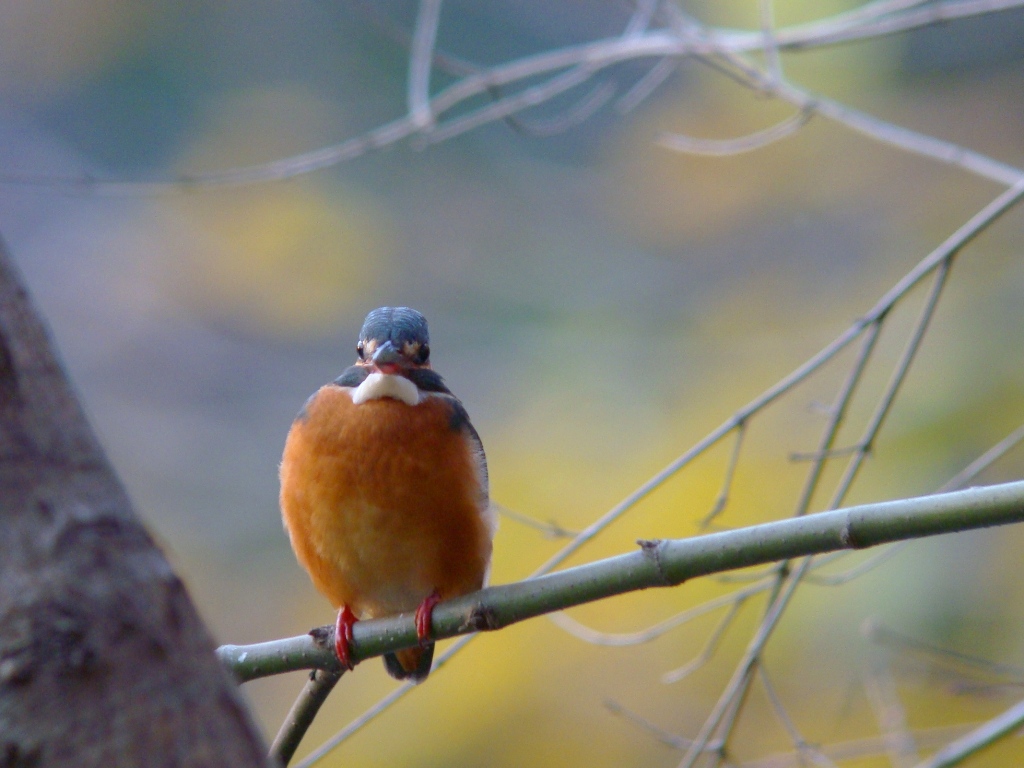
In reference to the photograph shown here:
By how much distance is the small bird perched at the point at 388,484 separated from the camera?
2.23 m

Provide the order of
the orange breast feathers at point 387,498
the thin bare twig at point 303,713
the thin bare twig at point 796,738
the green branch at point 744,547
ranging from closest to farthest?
1. the green branch at point 744,547
2. the thin bare twig at point 303,713
3. the orange breast feathers at point 387,498
4. the thin bare twig at point 796,738

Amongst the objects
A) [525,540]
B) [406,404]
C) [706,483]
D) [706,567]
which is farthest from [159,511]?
[706,567]

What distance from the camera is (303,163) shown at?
111 inches

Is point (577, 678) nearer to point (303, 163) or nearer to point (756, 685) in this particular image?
point (756, 685)

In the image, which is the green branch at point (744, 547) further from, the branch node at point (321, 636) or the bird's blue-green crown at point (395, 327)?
the bird's blue-green crown at point (395, 327)

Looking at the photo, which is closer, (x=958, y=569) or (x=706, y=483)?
(x=958, y=569)

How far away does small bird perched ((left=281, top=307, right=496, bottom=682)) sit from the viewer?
2.23m

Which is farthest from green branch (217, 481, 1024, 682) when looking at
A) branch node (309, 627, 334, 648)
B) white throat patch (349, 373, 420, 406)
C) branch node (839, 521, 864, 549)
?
white throat patch (349, 373, 420, 406)

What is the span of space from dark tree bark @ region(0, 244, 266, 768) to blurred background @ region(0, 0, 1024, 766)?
496 cm

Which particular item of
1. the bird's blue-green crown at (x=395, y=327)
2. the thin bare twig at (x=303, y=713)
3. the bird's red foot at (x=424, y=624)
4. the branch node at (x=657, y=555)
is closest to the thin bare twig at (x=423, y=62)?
the bird's blue-green crown at (x=395, y=327)

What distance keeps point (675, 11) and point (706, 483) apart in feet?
10.8

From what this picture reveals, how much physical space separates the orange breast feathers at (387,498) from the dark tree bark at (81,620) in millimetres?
1260

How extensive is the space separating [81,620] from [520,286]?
720cm

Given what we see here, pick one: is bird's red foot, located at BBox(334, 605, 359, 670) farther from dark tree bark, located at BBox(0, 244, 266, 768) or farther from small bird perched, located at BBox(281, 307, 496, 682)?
dark tree bark, located at BBox(0, 244, 266, 768)
